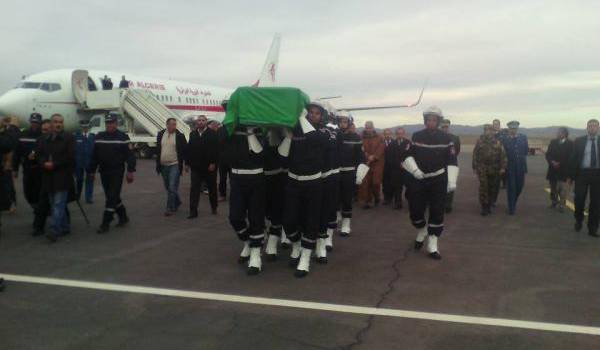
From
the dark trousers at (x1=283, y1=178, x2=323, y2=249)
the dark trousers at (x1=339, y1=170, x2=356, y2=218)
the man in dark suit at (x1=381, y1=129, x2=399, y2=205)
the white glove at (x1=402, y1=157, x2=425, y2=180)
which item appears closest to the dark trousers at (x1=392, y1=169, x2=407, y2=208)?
the man in dark suit at (x1=381, y1=129, x2=399, y2=205)

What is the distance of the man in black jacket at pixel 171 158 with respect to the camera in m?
9.96

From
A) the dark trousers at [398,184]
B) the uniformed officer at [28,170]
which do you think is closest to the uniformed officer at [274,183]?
Answer: the uniformed officer at [28,170]

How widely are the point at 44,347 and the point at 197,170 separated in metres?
6.15

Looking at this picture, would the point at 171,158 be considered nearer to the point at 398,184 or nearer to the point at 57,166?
the point at 57,166

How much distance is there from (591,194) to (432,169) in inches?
137

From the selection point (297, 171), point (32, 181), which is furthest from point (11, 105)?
point (297, 171)

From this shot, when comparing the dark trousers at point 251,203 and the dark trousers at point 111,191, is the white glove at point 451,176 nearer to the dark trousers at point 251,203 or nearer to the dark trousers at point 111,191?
the dark trousers at point 251,203

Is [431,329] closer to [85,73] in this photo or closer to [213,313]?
[213,313]

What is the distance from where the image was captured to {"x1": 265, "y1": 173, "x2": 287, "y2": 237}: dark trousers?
20.8 ft

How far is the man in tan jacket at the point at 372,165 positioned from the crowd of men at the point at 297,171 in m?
0.03

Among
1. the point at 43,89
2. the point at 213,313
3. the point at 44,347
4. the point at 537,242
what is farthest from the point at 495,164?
the point at 43,89

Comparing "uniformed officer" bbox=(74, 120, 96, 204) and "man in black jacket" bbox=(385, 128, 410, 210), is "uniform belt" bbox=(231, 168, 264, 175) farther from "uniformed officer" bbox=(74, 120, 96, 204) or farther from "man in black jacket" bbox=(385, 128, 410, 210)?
"uniformed officer" bbox=(74, 120, 96, 204)

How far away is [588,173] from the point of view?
27.0 feet

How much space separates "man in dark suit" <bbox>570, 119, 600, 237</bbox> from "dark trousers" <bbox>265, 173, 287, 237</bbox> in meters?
5.37
